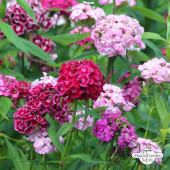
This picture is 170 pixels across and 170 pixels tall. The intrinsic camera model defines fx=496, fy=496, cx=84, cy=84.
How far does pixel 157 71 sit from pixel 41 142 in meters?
0.69

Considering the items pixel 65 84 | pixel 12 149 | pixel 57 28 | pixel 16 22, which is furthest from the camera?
pixel 57 28

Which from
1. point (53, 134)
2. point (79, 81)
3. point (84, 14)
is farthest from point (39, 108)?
point (84, 14)

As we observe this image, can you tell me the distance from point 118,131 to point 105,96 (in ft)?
0.70

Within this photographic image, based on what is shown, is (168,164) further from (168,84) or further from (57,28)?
(57,28)

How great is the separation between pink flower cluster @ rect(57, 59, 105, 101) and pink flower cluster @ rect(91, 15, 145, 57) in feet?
1.29

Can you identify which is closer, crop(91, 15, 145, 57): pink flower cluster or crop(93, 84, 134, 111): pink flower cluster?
crop(93, 84, 134, 111): pink flower cluster

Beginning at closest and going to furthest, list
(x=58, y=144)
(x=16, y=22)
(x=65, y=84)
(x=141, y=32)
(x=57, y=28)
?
(x=65, y=84) < (x=58, y=144) < (x=141, y=32) < (x=16, y=22) < (x=57, y=28)

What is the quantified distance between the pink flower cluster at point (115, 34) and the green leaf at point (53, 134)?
534mm

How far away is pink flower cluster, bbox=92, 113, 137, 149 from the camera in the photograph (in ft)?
7.59

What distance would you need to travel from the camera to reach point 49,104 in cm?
249

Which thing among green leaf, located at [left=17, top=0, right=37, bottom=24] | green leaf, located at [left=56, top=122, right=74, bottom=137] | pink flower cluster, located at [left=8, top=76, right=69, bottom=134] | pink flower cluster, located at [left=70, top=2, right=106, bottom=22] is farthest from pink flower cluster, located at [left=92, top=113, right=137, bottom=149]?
green leaf, located at [left=17, top=0, right=37, bottom=24]

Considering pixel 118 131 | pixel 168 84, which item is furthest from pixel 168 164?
pixel 118 131

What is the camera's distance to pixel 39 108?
2.48 metres

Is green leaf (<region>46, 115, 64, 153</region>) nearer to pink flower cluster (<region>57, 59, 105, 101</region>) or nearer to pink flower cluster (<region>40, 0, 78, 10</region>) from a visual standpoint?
pink flower cluster (<region>57, 59, 105, 101</region>)
